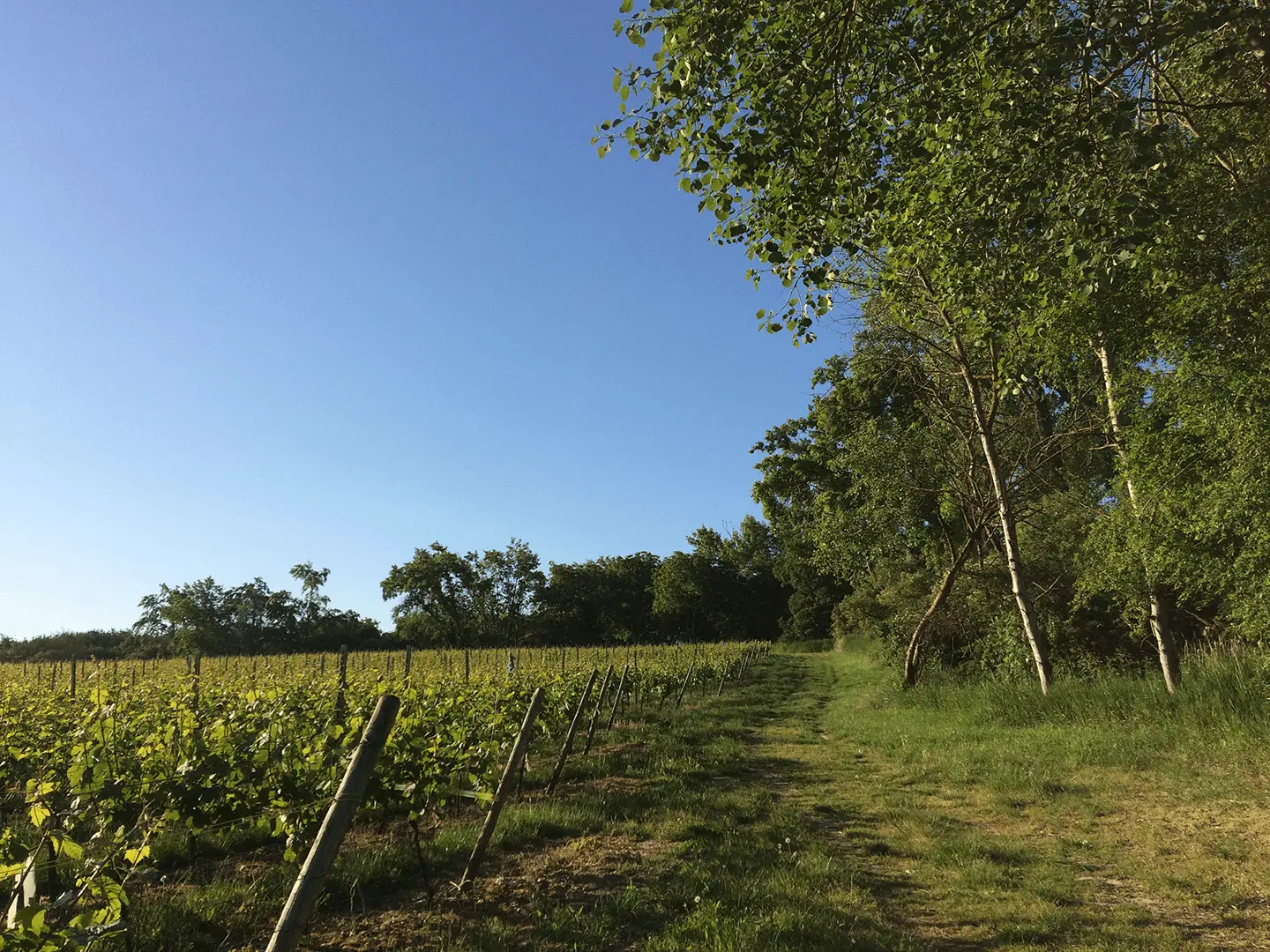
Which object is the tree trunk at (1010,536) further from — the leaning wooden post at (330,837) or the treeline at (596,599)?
the treeline at (596,599)

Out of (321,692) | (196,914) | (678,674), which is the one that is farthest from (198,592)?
(196,914)

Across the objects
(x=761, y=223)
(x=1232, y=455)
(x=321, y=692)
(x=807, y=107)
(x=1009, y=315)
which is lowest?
(x=321, y=692)

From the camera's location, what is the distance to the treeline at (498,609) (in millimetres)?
68875

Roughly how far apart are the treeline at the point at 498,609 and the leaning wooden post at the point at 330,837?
6267 centimetres

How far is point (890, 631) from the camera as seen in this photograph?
2350cm

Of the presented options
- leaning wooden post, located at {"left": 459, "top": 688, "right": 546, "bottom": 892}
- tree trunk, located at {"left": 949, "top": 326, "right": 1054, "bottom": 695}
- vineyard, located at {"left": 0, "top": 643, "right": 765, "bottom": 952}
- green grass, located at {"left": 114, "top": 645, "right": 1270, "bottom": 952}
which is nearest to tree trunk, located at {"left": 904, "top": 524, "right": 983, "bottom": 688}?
tree trunk, located at {"left": 949, "top": 326, "right": 1054, "bottom": 695}

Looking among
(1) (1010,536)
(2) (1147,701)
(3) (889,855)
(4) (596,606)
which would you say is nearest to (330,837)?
(3) (889,855)

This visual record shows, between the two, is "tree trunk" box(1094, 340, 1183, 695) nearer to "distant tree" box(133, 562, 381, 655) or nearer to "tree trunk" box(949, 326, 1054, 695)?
"tree trunk" box(949, 326, 1054, 695)

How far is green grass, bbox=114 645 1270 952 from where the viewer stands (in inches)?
185

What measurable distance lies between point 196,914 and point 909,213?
7.93 meters

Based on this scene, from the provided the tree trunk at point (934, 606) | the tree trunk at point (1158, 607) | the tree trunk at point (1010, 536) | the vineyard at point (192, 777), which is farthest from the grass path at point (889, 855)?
the tree trunk at point (934, 606)

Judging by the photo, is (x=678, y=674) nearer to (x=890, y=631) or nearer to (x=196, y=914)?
(x=890, y=631)

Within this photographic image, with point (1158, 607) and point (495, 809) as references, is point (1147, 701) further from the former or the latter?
point (495, 809)

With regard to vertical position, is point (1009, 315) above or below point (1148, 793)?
above
